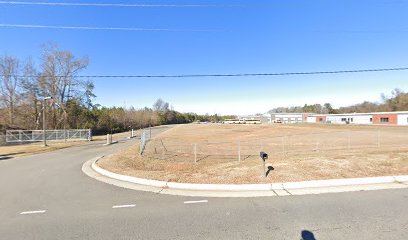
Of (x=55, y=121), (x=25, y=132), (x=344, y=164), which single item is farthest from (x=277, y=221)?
(x=55, y=121)

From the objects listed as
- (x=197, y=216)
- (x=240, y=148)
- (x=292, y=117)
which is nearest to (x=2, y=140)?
(x=240, y=148)

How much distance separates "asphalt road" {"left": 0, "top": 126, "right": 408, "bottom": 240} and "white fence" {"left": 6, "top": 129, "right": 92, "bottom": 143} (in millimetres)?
→ 28272

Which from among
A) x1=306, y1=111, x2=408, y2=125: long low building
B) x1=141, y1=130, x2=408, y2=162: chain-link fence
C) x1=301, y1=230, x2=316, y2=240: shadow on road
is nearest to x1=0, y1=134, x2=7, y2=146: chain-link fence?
x1=141, y1=130, x2=408, y2=162: chain-link fence

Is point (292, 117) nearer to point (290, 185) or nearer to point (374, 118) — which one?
point (374, 118)

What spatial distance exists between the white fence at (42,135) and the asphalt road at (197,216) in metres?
28.3

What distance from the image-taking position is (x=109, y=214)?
492 centimetres

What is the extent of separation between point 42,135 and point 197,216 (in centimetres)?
3503

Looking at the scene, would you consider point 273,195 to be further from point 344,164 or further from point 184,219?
point 344,164

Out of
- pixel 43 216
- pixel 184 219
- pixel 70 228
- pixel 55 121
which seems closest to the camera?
pixel 70 228

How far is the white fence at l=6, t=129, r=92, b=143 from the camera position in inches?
1155

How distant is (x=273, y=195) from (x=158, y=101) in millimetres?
136270

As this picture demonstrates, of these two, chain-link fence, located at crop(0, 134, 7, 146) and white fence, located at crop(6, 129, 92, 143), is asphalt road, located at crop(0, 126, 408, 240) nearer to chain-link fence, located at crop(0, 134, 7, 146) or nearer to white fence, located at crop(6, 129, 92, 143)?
chain-link fence, located at crop(0, 134, 7, 146)

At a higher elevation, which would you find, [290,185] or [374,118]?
[374,118]

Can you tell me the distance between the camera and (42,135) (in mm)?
31797
